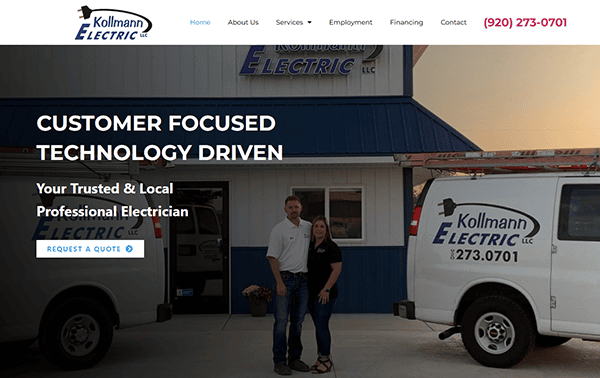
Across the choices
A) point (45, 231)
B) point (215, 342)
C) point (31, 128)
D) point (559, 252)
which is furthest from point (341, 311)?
point (31, 128)

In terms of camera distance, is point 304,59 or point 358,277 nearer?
point 358,277

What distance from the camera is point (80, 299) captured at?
281 inches

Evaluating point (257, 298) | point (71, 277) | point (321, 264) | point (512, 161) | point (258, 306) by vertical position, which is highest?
point (512, 161)

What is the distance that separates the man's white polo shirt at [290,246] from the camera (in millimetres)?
6801

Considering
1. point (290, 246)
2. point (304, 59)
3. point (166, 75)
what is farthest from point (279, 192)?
point (290, 246)

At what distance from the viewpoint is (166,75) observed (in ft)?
37.3

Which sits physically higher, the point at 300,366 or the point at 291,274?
the point at 291,274

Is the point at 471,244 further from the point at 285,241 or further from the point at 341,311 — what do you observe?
the point at 341,311

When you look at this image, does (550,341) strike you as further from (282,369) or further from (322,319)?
(282,369)

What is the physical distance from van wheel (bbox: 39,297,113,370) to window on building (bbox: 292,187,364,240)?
471 cm

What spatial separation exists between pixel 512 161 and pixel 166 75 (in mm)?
6607

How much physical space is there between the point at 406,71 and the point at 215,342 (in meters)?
5.84

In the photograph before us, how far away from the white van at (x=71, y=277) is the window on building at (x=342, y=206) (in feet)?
13.0

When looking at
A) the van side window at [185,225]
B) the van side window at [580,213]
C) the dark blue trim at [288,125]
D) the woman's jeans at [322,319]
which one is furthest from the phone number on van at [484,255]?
the van side window at [185,225]
